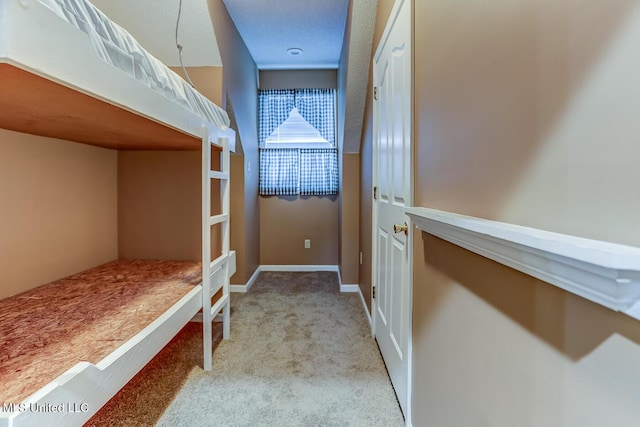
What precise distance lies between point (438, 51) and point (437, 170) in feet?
1.32

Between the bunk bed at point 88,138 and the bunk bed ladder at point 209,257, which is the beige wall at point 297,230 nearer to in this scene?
the bunk bed ladder at point 209,257

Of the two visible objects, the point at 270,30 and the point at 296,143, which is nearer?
the point at 270,30

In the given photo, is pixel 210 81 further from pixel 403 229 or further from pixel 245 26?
pixel 403 229

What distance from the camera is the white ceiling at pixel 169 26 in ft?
7.62

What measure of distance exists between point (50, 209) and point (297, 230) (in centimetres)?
263

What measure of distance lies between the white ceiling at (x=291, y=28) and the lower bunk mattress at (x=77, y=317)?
224 centimetres

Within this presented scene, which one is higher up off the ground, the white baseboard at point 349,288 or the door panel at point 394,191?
the door panel at point 394,191

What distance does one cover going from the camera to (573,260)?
424 mm

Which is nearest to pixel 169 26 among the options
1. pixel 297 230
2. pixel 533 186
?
pixel 297 230

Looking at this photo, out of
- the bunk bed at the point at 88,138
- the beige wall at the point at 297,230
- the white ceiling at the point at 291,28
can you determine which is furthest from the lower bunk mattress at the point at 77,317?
the white ceiling at the point at 291,28

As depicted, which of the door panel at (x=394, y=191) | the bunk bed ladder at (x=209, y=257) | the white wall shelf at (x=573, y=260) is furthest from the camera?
the bunk bed ladder at (x=209, y=257)

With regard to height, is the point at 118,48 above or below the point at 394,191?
above

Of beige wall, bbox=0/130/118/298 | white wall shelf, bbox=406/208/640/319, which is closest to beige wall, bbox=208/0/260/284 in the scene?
beige wall, bbox=0/130/118/298

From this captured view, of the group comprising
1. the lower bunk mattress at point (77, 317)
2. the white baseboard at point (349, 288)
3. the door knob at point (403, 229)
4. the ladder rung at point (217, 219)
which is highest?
the ladder rung at point (217, 219)
